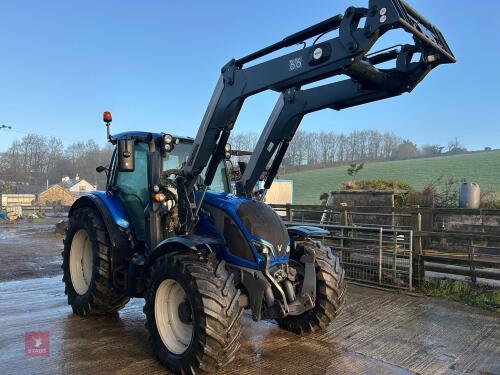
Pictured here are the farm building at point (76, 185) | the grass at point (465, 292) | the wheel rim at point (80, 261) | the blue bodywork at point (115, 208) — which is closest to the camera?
the blue bodywork at point (115, 208)

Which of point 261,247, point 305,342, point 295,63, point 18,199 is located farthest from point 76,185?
point 295,63

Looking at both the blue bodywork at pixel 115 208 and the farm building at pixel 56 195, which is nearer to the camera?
the blue bodywork at pixel 115 208

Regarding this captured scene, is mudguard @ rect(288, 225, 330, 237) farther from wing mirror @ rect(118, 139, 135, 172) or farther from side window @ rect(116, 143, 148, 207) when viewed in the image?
wing mirror @ rect(118, 139, 135, 172)

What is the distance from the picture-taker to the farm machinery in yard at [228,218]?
3.72 metres

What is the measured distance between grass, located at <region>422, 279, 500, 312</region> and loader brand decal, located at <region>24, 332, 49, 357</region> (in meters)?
5.68

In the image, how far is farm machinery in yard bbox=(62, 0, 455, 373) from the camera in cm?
372

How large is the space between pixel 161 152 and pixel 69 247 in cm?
233

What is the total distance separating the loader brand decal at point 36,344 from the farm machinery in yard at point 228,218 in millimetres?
702

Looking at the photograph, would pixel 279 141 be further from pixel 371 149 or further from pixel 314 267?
pixel 371 149

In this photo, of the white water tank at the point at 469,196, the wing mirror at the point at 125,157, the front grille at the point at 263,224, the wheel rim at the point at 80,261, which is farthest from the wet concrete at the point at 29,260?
the white water tank at the point at 469,196

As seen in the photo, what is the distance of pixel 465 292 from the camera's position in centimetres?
694

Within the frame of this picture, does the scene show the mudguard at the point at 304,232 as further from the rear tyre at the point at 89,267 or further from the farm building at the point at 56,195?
the farm building at the point at 56,195

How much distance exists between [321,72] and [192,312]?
239 centimetres

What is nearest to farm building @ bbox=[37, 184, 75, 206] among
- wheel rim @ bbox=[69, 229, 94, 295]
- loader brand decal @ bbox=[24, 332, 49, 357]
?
wheel rim @ bbox=[69, 229, 94, 295]
